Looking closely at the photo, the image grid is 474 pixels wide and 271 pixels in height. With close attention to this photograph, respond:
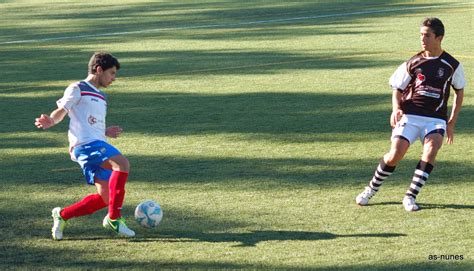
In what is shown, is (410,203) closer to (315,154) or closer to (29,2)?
(315,154)

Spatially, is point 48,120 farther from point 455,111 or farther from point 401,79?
point 455,111

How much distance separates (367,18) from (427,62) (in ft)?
53.5

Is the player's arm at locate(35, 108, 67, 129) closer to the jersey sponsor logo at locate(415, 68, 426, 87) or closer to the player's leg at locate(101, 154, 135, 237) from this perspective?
the player's leg at locate(101, 154, 135, 237)

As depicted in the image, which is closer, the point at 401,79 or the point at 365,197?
the point at 365,197

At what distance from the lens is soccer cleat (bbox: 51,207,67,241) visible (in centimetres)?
772

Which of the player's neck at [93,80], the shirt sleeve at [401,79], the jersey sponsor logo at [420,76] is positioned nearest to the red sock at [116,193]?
the player's neck at [93,80]

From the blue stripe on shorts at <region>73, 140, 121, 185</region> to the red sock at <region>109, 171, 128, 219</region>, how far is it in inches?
5.6

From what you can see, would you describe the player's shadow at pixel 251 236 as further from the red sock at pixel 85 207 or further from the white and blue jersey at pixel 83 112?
the white and blue jersey at pixel 83 112

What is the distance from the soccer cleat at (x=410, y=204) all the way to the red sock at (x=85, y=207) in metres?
2.29

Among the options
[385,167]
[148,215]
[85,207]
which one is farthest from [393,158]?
[85,207]

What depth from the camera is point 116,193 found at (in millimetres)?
7770

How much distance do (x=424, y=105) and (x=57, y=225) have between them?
3039 mm

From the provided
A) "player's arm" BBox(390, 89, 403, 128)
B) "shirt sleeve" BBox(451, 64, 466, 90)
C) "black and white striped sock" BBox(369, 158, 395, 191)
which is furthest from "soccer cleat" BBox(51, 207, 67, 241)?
"shirt sleeve" BBox(451, 64, 466, 90)

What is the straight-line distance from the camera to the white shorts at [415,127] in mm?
8633
